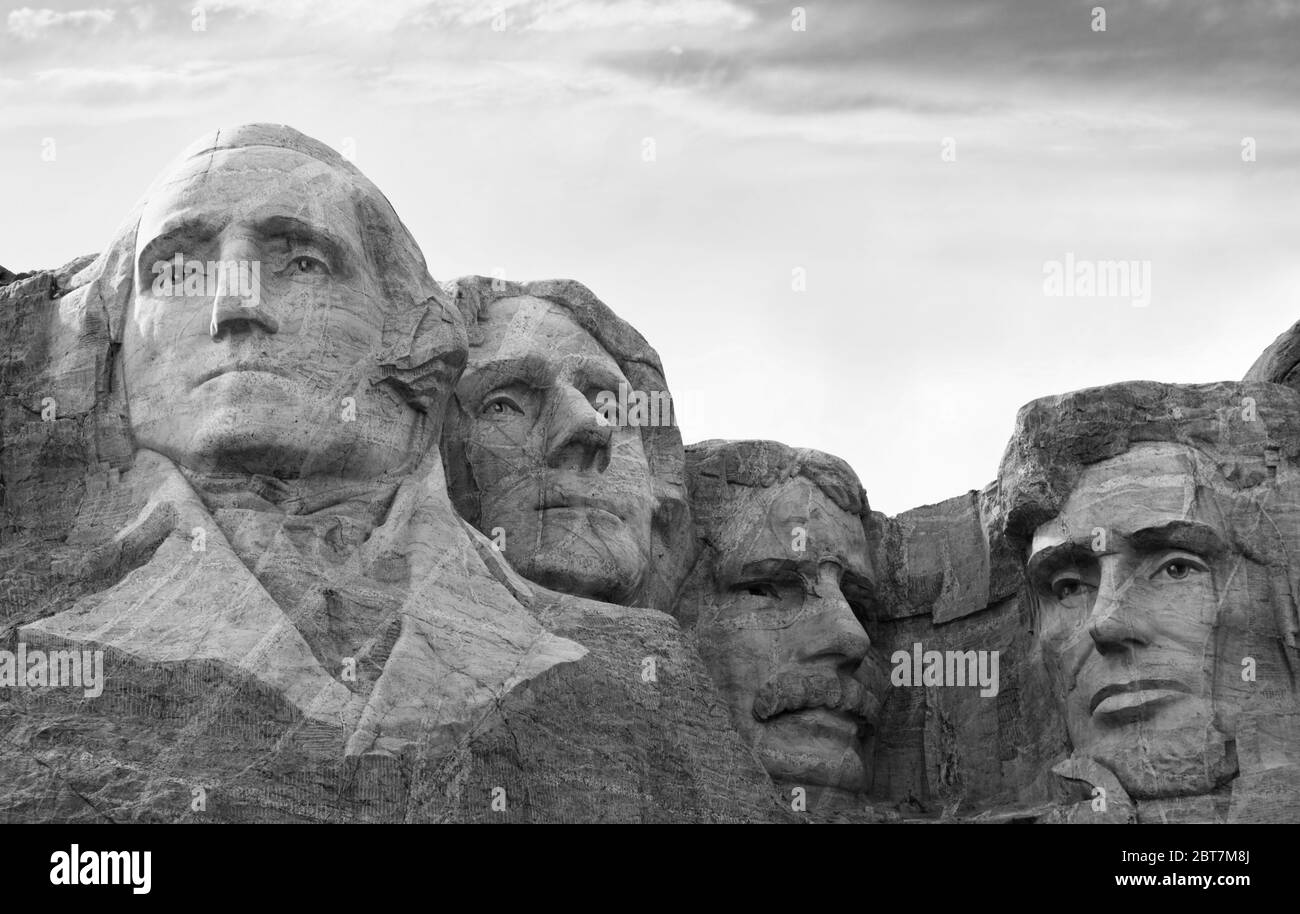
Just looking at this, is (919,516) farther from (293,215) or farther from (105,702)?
(105,702)

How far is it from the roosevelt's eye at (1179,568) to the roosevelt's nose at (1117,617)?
0.18 m

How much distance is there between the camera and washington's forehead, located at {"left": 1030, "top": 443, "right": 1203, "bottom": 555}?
17.6 m

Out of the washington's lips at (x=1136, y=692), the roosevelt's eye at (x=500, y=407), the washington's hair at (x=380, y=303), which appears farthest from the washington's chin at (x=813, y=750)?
the washington's hair at (x=380, y=303)

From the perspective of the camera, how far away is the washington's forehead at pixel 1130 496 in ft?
57.8

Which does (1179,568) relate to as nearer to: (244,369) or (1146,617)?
(1146,617)

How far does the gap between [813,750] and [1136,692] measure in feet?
6.12

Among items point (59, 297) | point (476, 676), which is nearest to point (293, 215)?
point (59, 297)

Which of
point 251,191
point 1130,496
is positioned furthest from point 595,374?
point 1130,496

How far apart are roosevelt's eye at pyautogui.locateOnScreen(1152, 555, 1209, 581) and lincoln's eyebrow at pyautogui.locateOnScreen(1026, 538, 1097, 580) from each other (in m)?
0.38

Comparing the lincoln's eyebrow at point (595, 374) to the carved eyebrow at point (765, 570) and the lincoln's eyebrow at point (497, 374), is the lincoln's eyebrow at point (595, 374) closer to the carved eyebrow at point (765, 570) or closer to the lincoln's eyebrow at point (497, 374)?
the lincoln's eyebrow at point (497, 374)

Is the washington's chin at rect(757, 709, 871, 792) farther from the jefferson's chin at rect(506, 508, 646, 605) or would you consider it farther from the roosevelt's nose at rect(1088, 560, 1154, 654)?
the roosevelt's nose at rect(1088, 560, 1154, 654)

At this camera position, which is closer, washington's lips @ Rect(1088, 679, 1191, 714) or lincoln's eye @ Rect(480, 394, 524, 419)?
washington's lips @ Rect(1088, 679, 1191, 714)

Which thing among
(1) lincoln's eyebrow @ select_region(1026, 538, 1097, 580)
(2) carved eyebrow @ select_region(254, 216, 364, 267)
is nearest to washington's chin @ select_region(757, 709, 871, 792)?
(1) lincoln's eyebrow @ select_region(1026, 538, 1097, 580)
